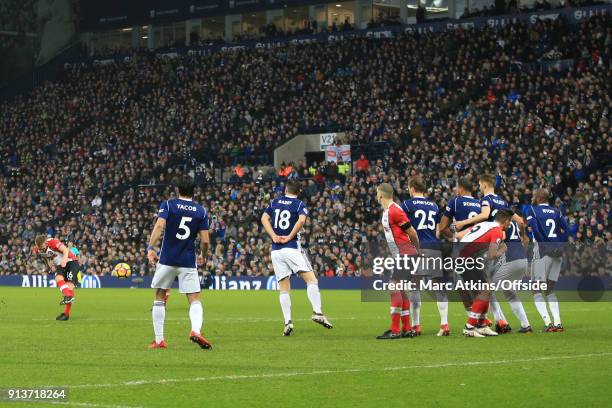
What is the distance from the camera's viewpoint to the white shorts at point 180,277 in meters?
15.8

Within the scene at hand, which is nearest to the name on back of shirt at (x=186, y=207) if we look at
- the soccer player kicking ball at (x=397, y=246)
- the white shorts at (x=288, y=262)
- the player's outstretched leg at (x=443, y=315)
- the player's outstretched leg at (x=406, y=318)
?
the soccer player kicking ball at (x=397, y=246)

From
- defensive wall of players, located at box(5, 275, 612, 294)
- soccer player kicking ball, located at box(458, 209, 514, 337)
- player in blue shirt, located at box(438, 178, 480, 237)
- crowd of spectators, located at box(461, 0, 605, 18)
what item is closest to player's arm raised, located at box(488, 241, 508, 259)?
soccer player kicking ball, located at box(458, 209, 514, 337)

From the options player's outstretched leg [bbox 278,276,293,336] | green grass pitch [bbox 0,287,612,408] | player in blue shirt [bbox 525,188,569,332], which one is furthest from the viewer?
player in blue shirt [bbox 525,188,569,332]

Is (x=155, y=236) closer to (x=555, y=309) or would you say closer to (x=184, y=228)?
(x=184, y=228)

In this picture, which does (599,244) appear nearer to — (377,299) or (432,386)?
(377,299)

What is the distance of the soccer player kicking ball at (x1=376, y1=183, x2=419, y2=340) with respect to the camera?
1691 cm

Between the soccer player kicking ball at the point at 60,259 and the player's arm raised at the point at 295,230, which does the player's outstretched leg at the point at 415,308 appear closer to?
the player's arm raised at the point at 295,230

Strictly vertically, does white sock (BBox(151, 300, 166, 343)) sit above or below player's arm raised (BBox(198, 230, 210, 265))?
below

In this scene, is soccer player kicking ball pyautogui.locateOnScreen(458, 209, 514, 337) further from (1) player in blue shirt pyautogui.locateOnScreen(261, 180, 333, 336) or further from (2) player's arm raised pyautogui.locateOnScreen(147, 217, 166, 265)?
(2) player's arm raised pyautogui.locateOnScreen(147, 217, 166, 265)

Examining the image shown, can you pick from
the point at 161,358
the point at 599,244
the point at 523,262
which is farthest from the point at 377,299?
the point at 161,358

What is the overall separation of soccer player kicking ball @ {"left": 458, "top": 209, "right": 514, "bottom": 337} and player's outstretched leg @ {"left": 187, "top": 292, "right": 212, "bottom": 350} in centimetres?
427

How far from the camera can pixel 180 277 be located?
52.2 ft

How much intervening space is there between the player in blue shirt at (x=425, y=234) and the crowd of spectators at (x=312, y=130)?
1753 cm

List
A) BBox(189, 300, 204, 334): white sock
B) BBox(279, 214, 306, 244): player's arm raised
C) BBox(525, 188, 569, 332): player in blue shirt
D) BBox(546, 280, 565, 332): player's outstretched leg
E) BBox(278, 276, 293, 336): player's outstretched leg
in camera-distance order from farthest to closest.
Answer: BBox(279, 214, 306, 244): player's arm raised → BBox(525, 188, 569, 332): player in blue shirt → BBox(546, 280, 565, 332): player's outstretched leg → BBox(278, 276, 293, 336): player's outstretched leg → BBox(189, 300, 204, 334): white sock
